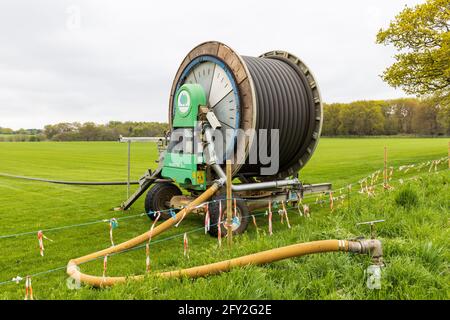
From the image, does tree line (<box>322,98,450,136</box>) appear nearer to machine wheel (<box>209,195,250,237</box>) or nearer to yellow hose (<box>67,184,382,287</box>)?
machine wheel (<box>209,195,250,237</box>)

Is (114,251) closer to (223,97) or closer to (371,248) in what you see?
(371,248)

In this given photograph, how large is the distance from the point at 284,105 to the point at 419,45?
14379 mm

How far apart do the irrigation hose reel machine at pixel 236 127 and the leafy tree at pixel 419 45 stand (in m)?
12.3

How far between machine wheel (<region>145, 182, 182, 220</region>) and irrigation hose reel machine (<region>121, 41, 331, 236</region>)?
0.08 feet

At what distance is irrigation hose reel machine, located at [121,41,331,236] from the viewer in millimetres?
8508

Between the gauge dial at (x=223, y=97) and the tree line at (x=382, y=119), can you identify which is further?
the tree line at (x=382, y=119)

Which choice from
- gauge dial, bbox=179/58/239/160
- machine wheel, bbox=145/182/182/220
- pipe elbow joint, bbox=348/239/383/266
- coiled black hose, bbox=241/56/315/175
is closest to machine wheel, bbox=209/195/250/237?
gauge dial, bbox=179/58/239/160

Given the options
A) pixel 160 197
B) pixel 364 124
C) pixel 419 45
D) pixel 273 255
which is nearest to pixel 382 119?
pixel 364 124

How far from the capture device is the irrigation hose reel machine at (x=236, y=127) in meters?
8.51

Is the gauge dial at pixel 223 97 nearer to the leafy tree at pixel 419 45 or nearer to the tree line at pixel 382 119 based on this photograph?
the leafy tree at pixel 419 45

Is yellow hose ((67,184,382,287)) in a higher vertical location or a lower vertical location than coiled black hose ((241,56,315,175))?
lower

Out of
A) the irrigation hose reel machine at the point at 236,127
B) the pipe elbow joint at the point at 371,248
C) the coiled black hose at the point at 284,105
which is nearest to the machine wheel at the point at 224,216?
the irrigation hose reel machine at the point at 236,127
